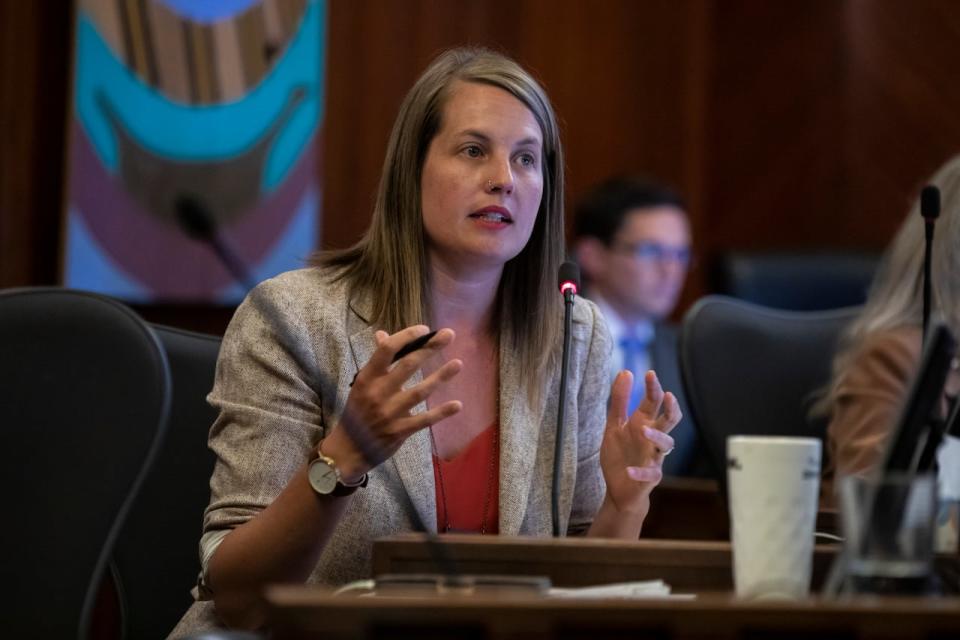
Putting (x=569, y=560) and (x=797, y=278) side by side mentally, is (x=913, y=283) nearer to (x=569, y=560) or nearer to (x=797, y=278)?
(x=569, y=560)

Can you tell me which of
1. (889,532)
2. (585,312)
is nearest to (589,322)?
(585,312)

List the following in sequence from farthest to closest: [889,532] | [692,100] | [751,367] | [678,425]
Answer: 1. [692,100]
2. [678,425]
3. [751,367]
4. [889,532]

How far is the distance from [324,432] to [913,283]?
52.0 inches

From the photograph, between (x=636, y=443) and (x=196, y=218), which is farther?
(x=636, y=443)

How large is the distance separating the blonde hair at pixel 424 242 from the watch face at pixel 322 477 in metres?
0.47

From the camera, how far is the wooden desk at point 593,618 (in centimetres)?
97

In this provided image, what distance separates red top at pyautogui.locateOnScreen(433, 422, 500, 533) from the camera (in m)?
2.06

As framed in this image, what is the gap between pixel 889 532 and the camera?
1.13 metres

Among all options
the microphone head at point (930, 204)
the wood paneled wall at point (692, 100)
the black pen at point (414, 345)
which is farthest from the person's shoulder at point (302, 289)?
the wood paneled wall at point (692, 100)

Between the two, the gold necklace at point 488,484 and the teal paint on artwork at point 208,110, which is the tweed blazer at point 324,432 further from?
the teal paint on artwork at point 208,110

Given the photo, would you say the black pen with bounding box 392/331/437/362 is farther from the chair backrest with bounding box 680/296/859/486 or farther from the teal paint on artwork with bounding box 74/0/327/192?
the teal paint on artwork with bounding box 74/0/327/192

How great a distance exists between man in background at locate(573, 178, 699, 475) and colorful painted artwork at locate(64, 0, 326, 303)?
3.47 ft

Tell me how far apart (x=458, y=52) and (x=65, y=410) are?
884 mm

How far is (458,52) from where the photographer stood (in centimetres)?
233
